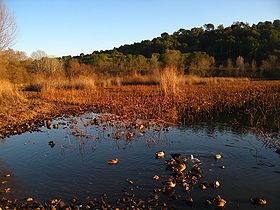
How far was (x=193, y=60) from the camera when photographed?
3312 cm

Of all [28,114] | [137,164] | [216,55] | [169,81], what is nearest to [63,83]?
[169,81]

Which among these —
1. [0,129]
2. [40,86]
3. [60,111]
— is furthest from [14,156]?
[40,86]

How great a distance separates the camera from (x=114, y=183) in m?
3.61

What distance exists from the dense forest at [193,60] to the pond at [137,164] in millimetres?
11839

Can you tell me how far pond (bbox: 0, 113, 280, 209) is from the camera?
329 centimetres

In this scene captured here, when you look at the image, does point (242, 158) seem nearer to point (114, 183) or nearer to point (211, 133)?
point (211, 133)

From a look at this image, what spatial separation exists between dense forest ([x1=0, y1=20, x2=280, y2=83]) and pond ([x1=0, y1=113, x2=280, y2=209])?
38.8 ft

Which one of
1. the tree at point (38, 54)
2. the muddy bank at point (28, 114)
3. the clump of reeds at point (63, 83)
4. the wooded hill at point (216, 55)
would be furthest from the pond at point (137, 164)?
the tree at point (38, 54)

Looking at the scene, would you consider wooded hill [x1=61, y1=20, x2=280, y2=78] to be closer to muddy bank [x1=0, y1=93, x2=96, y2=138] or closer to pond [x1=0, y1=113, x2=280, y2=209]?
muddy bank [x1=0, y1=93, x2=96, y2=138]

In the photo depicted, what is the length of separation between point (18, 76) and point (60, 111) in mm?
13320

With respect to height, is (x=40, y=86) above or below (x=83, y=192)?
above

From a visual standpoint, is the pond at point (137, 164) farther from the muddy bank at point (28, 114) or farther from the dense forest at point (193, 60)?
the dense forest at point (193, 60)

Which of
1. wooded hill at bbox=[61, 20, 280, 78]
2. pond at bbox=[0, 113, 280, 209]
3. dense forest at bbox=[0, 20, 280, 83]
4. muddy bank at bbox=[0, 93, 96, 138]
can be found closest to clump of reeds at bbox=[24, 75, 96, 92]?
dense forest at bbox=[0, 20, 280, 83]

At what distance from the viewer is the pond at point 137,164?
3.29 metres
